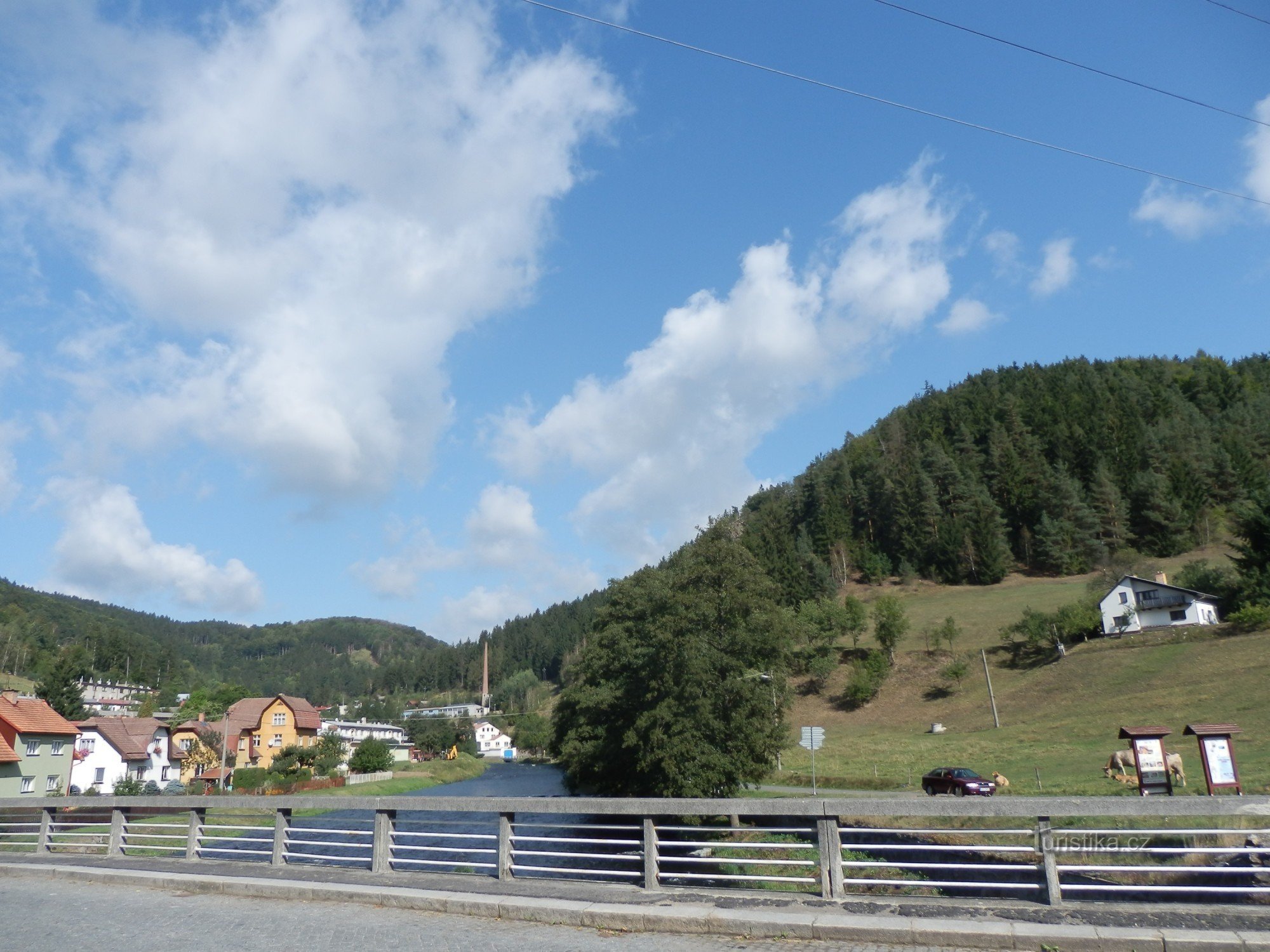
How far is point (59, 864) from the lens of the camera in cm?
1341

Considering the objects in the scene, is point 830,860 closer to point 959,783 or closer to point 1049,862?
point 1049,862

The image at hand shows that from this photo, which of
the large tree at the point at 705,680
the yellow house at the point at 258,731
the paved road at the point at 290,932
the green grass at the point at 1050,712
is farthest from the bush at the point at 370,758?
the paved road at the point at 290,932

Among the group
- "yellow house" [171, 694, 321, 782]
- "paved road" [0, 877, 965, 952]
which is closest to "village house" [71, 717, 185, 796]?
"yellow house" [171, 694, 321, 782]

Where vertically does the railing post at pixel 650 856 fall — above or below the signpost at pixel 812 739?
above

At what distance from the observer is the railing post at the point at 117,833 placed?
13.6 m

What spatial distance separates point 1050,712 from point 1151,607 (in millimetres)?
21322

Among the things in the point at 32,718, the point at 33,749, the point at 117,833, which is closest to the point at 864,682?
the point at 33,749

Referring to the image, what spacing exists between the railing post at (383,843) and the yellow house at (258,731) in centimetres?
8083

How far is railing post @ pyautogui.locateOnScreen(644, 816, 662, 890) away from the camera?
8977 mm

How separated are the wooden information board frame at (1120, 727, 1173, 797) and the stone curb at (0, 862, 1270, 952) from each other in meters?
19.0

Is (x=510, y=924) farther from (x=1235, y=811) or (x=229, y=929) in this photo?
(x=1235, y=811)

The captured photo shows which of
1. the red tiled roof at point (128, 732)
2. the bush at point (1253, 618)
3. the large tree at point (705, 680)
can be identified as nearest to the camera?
the large tree at point (705, 680)

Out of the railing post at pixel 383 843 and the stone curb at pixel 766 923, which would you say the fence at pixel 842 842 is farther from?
the stone curb at pixel 766 923

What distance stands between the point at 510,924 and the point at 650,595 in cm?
3194
